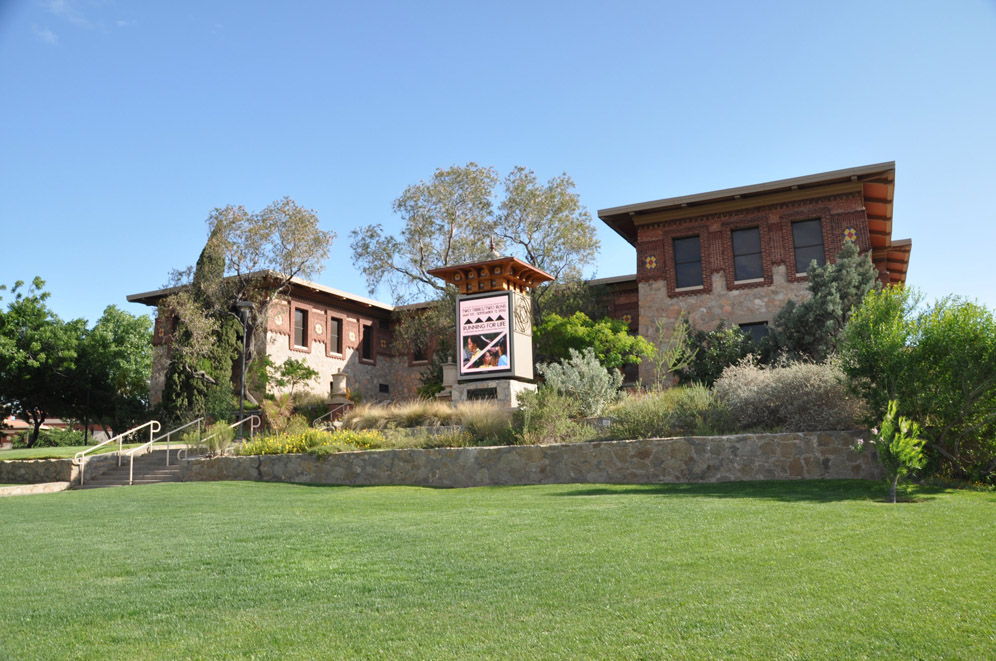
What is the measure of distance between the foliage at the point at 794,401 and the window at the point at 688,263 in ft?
42.0

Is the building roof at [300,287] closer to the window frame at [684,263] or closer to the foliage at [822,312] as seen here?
the window frame at [684,263]

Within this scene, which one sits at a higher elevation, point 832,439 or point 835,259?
point 835,259

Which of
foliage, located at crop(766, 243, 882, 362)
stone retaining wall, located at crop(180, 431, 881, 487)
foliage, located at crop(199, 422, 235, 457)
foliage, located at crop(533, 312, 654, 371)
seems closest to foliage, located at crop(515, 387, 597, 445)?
stone retaining wall, located at crop(180, 431, 881, 487)

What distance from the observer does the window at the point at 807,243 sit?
24.4 m

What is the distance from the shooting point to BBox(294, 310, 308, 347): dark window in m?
30.9

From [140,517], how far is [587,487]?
6281 mm

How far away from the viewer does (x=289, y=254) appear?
27.6m

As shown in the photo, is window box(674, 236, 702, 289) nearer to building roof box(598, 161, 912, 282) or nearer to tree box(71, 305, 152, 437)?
building roof box(598, 161, 912, 282)

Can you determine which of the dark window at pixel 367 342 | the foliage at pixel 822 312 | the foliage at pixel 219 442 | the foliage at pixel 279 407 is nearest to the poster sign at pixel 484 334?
the foliage at pixel 219 442

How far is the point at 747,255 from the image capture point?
1001 inches

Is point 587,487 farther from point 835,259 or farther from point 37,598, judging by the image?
point 835,259

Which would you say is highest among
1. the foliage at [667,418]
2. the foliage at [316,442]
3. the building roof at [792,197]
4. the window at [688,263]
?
the building roof at [792,197]

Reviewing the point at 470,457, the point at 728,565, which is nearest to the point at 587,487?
the point at 470,457

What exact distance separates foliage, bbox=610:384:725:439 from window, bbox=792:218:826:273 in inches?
505
